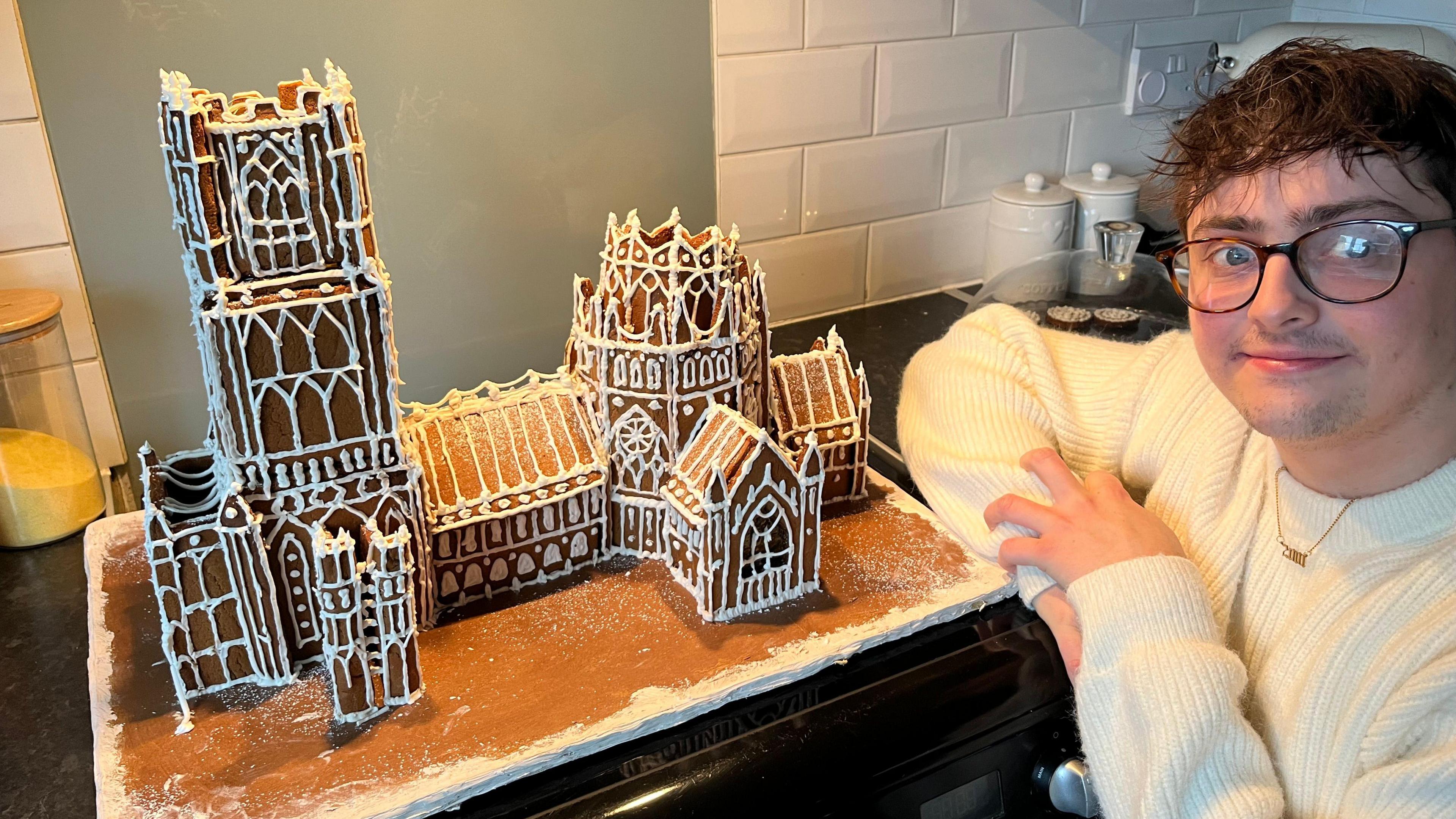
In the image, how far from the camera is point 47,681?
0.80 m

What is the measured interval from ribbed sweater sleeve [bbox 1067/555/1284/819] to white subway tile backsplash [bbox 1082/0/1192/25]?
1018mm

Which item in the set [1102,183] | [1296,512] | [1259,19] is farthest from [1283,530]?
[1259,19]

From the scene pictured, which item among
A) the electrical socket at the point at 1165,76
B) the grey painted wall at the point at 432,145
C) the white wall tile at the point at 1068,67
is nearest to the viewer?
the grey painted wall at the point at 432,145

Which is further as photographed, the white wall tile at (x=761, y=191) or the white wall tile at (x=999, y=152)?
the white wall tile at (x=999, y=152)

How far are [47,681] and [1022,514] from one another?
0.79 meters

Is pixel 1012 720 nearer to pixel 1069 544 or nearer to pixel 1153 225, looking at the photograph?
pixel 1069 544

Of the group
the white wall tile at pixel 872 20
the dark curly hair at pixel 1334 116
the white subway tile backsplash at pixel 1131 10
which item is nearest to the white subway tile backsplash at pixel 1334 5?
the white subway tile backsplash at pixel 1131 10

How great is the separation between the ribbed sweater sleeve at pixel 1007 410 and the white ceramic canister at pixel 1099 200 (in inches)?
19.8

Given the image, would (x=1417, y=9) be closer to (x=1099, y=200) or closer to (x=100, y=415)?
(x=1099, y=200)

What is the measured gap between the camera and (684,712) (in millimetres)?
734

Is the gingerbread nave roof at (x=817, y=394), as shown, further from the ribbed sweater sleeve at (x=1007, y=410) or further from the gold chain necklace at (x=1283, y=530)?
the gold chain necklace at (x=1283, y=530)

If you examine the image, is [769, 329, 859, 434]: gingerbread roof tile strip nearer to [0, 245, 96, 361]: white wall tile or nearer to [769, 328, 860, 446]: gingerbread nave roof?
[769, 328, 860, 446]: gingerbread nave roof

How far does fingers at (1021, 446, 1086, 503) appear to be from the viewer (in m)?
0.89

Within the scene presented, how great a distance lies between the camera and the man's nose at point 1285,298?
0.68 m
